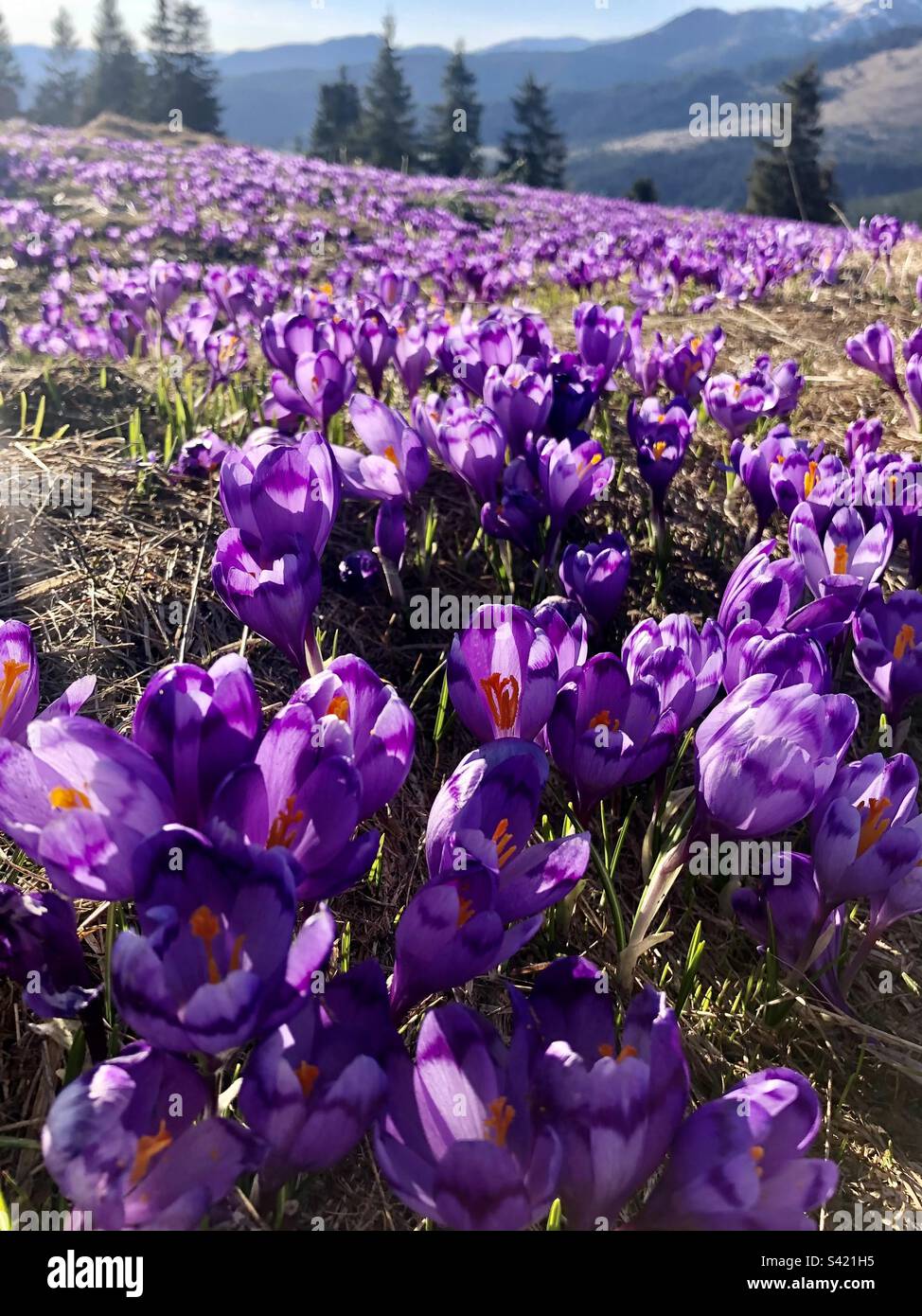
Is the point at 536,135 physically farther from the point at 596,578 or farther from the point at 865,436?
the point at 596,578

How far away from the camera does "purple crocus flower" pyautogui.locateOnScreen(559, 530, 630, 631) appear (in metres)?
1.99

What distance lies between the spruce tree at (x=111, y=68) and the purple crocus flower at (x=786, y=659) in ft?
223

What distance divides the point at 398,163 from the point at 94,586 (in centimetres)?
4653

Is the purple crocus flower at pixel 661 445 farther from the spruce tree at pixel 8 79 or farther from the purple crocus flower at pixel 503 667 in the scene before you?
the spruce tree at pixel 8 79

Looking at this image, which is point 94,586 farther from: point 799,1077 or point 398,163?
point 398,163

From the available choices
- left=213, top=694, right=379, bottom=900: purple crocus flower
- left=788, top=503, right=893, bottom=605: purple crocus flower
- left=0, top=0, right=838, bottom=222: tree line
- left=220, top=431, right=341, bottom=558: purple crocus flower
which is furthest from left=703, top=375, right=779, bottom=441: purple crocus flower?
left=0, top=0, right=838, bottom=222: tree line

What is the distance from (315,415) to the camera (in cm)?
266

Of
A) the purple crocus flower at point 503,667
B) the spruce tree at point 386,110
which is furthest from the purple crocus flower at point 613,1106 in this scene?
the spruce tree at point 386,110

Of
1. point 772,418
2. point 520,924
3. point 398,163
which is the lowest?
point 520,924

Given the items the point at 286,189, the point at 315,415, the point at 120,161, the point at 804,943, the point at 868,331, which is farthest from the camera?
the point at 120,161

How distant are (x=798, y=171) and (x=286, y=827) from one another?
4834 centimetres

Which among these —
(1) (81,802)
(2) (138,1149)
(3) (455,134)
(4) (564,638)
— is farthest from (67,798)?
(3) (455,134)

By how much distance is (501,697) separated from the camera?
58.4 inches

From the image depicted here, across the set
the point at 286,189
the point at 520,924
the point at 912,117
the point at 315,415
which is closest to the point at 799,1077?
the point at 520,924
